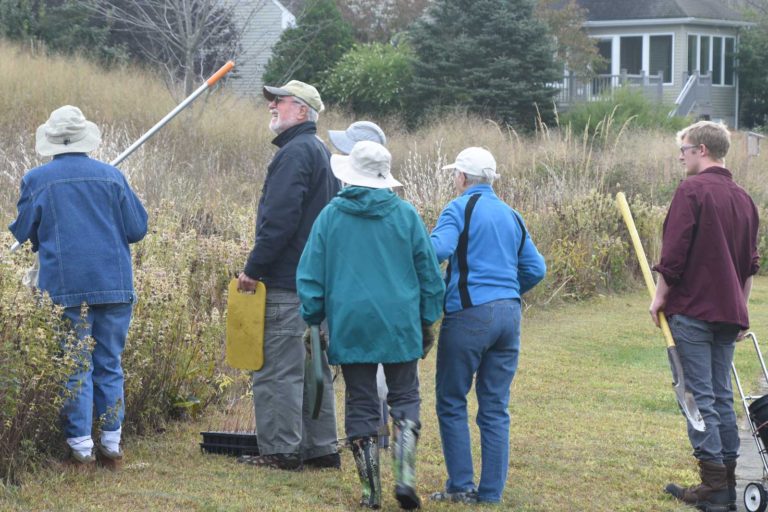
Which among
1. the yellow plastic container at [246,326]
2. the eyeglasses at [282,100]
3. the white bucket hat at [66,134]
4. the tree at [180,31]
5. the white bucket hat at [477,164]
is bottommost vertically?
the yellow plastic container at [246,326]

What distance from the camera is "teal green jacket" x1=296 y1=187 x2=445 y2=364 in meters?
5.38

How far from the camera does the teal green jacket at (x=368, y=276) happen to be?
5.38 metres

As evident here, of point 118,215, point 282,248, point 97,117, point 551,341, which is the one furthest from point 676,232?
point 97,117

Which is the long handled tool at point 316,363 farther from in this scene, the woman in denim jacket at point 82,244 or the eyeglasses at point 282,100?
the eyeglasses at point 282,100

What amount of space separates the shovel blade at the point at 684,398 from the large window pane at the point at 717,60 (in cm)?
4006

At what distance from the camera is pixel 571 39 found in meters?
38.0

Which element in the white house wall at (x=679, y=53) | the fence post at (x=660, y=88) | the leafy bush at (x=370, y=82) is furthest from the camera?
the white house wall at (x=679, y=53)

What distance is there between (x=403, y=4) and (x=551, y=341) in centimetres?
3351

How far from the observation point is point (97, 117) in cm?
2003

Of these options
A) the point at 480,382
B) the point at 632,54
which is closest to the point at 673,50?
the point at 632,54

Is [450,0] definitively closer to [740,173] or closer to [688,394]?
[740,173]

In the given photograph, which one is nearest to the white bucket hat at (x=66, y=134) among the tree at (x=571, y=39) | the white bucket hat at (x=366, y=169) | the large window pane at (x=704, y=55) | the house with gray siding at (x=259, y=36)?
the white bucket hat at (x=366, y=169)

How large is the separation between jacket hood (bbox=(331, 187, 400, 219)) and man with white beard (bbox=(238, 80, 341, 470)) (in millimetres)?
741

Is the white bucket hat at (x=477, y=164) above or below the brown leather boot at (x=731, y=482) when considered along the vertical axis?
above
